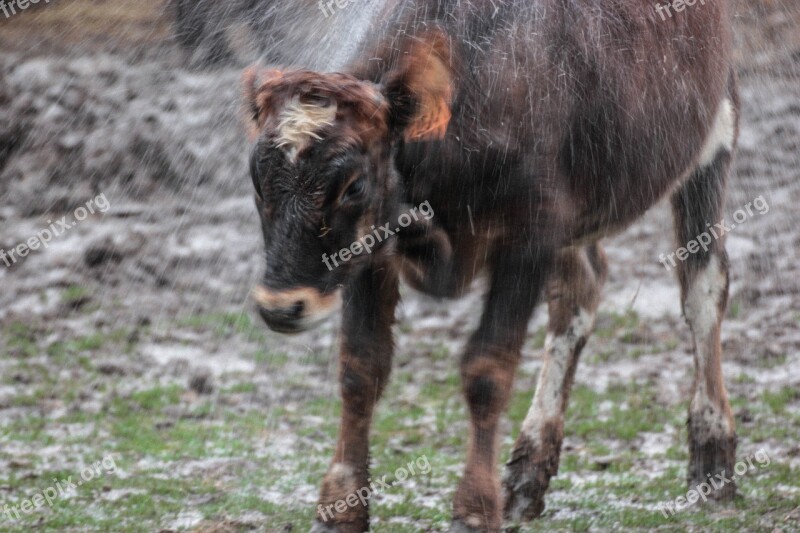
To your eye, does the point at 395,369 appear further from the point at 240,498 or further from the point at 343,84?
the point at 343,84

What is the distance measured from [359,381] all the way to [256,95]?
1.33 m

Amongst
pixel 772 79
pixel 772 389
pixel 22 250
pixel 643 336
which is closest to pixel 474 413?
pixel 772 389

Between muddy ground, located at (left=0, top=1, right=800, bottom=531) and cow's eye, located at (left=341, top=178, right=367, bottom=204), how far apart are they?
81 centimetres

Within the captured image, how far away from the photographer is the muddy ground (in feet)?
20.4

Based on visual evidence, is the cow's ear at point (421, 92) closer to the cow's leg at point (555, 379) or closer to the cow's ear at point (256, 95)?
the cow's ear at point (256, 95)

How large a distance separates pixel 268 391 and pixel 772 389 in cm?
331

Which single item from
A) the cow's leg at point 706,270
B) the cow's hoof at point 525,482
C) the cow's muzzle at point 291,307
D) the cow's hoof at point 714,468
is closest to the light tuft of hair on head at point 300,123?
the cow's muzzle at point 291,307

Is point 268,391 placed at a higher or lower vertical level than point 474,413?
lower

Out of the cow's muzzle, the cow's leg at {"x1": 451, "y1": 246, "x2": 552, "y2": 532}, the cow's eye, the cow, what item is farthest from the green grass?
the cow's eye

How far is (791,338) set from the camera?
8820 millimetres

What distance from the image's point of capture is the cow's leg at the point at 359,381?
16.2 feet

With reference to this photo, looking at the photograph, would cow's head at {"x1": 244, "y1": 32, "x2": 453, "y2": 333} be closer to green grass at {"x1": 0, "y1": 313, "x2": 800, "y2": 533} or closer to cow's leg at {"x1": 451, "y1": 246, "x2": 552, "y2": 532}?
cow's leg at {"x1": 451, "y1": 246, "x2": 552, "y2": 532}

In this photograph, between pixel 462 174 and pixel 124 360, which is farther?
pixel 124 360

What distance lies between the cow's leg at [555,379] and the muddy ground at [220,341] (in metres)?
0.18
